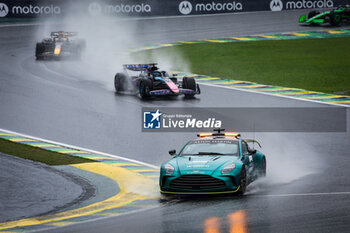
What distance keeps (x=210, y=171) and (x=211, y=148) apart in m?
1.51

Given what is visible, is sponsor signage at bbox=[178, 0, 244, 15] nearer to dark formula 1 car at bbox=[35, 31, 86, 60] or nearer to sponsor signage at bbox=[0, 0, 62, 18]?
sponsor signage at bbox=[0, 0, 62, 18]

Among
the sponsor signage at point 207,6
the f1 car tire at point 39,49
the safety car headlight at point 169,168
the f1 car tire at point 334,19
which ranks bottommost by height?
the safety car headlight at point 169,168

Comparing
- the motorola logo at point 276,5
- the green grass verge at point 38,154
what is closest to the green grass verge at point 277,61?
the motorola logo at point 276,5

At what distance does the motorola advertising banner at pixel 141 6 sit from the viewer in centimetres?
4450

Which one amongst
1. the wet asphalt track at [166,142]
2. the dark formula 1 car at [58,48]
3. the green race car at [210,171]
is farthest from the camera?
the dark formula 1 car at [58,48]

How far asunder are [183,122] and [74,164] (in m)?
5.66

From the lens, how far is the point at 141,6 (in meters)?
47.0

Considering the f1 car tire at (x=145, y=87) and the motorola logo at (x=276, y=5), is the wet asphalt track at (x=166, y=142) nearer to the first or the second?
the f1 car tire at (x=145, y=87)

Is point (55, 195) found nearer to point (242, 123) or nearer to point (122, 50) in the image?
point (242, 123)

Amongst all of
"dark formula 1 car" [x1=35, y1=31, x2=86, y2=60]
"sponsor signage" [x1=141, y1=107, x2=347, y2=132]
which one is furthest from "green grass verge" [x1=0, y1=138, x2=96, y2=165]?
"dark formula 1 car" [x1=35, y1=31, x2=86, y2=60]

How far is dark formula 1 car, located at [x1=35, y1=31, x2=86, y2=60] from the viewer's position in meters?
34.8

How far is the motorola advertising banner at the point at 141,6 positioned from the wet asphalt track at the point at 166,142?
461 cm

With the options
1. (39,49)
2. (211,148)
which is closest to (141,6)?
(39,49)

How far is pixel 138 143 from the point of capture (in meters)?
19.7
